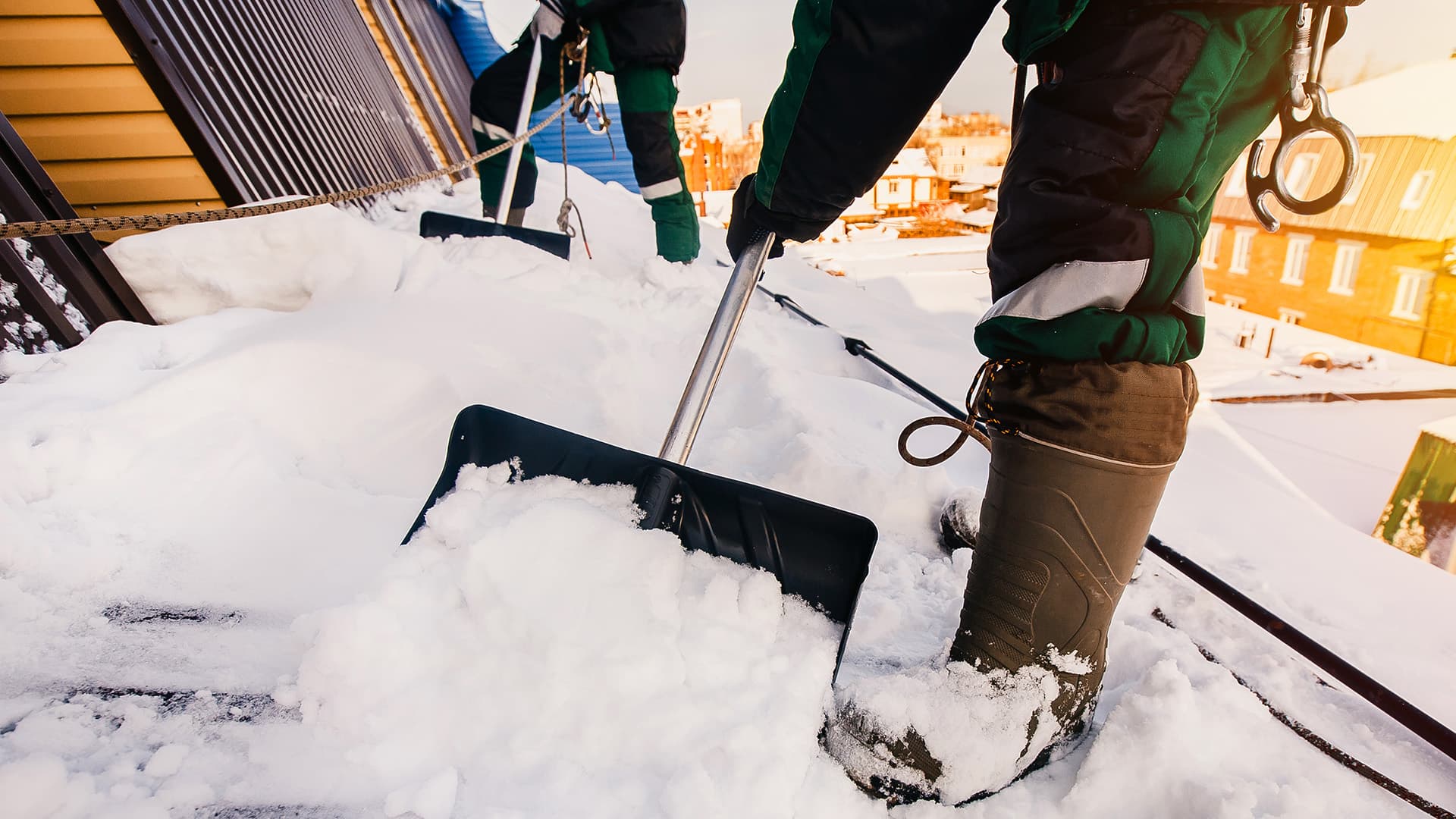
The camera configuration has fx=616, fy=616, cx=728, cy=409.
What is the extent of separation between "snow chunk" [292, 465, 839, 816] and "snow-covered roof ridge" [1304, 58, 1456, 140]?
13.6 m

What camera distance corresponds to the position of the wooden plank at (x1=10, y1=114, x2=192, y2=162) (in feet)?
A: 6.29

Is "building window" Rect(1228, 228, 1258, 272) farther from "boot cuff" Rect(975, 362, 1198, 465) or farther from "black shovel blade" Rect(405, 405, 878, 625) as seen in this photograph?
"black shovel blade" Rect(405, 405, 878, 625)

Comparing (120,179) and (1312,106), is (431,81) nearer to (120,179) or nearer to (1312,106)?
(120,179)

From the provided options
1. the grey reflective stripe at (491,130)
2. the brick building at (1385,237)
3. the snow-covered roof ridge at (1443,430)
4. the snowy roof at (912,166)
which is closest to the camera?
the grey reflective stripe at (491,130)

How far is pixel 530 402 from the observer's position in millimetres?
1363

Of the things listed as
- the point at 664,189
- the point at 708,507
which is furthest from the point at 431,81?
the point at 708,507

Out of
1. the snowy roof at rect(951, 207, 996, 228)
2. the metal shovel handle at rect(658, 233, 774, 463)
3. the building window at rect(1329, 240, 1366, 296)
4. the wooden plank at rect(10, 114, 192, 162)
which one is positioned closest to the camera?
the metal shovel handle at rect(658, 233, 774, 463)

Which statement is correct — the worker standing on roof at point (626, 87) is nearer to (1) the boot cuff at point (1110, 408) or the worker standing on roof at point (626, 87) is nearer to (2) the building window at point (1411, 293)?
(1) the boot cuff at point (1110, 408)

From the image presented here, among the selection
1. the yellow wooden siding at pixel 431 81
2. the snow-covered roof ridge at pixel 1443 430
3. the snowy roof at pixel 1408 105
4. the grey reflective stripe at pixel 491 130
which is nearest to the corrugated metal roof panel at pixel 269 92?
the grey reflective stripe at pixel 491 130

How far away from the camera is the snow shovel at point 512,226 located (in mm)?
2340

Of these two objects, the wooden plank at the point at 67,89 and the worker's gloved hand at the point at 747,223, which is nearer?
the worker's gloved hand at the point at 747,223

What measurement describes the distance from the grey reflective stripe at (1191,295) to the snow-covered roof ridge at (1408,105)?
1311 cm

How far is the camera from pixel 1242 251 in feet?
44.7

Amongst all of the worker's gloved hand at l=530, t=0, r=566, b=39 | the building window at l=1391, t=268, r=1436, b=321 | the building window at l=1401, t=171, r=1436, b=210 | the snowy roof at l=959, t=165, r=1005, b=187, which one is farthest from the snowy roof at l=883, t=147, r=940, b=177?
the worker's gloved hand at l=530, t=0, r=566, b=39
